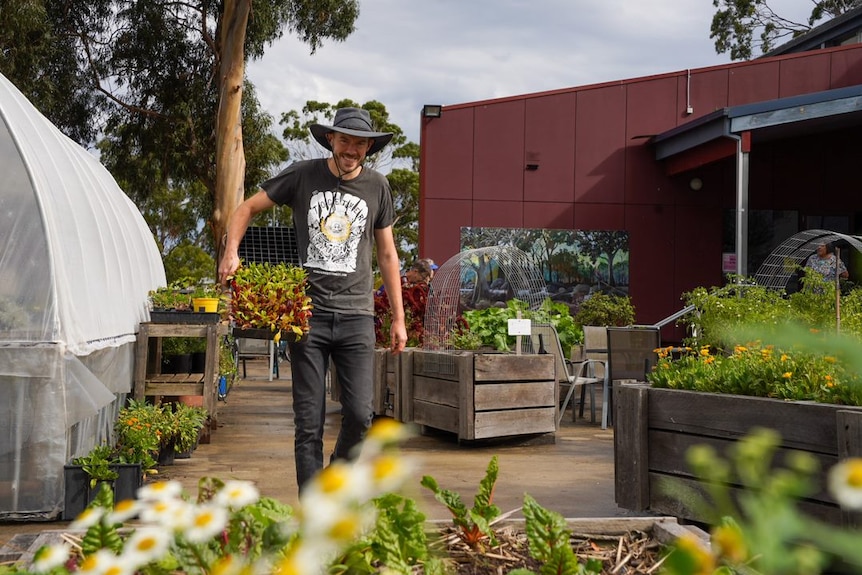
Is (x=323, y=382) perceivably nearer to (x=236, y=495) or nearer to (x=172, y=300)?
(x=236, y=495)

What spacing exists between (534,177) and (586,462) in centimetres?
907

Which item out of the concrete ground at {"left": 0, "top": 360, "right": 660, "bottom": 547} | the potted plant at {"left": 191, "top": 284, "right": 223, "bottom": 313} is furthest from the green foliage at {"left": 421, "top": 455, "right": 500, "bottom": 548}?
the potted plant at {"left": 191, "top": 284, "right": 223, "bottom": 313}

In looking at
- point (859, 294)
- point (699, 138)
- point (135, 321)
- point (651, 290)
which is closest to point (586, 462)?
point (859, 294)

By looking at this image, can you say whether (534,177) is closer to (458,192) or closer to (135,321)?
(458,192)

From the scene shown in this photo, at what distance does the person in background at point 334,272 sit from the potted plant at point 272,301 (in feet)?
0.37

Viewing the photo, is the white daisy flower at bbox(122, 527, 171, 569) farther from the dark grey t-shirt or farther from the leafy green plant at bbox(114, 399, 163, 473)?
the leafy green plant at bbox(114, 399, 163, 473)

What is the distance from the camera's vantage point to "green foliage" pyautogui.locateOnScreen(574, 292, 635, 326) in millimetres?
13539

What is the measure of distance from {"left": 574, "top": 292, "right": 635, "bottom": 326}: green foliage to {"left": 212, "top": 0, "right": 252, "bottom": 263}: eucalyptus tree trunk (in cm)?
555

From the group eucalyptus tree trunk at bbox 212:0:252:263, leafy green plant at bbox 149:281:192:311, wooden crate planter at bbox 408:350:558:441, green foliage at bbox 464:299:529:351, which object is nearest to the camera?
wooden crate planter at bbox 408:350:558:441

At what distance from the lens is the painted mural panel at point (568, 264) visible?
49.1 ft

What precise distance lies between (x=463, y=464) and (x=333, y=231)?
9.09 ft

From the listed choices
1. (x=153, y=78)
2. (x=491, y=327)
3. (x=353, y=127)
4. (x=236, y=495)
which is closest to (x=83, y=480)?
(x=353, y=127)

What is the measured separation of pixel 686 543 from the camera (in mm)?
521

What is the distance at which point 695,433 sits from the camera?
398 centimetres
